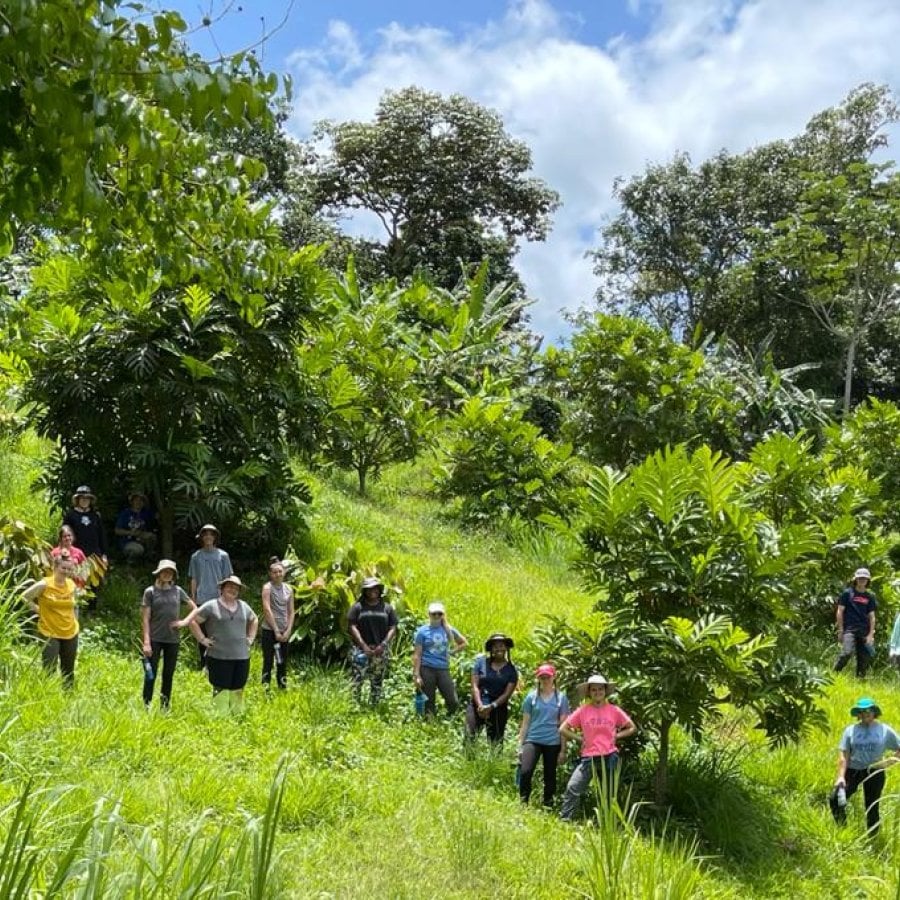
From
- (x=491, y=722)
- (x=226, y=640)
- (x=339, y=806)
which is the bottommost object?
(x=339, y=806)

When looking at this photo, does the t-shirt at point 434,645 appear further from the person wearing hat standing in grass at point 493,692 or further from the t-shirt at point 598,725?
the t-shirt at point 598,725

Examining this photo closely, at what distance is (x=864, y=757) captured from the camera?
8234mm

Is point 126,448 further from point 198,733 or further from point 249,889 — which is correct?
point 249,889

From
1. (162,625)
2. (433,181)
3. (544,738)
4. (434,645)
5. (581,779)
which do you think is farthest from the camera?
(433,181)

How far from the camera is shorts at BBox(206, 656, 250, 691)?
→ 843 centimetres

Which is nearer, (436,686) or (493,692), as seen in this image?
(493,692)

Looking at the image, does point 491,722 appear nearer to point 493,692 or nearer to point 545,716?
point 493,692

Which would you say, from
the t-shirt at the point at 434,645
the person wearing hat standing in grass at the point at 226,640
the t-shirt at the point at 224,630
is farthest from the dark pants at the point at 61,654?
the t-shirt at the point at 434,645

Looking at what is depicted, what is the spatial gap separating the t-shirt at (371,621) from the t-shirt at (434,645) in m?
0.44

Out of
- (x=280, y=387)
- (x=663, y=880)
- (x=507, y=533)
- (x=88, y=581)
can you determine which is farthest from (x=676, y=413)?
(x=663, y=880)

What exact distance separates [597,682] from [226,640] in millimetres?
3045

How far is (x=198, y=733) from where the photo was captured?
764cm

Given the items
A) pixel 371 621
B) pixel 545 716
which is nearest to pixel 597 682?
pixel 545 716

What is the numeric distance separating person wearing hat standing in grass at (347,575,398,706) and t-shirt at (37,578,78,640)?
8.50 ft
